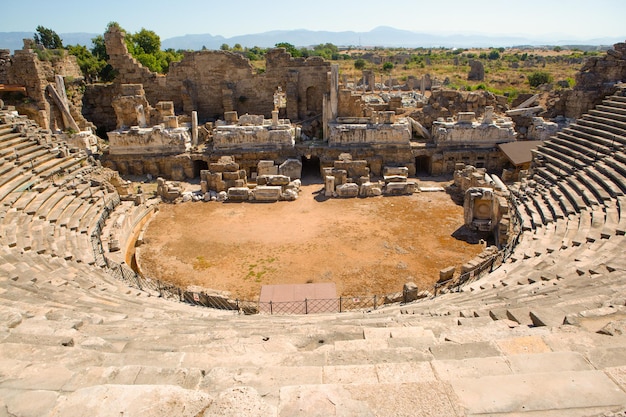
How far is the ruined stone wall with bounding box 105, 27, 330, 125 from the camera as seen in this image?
1097 inches

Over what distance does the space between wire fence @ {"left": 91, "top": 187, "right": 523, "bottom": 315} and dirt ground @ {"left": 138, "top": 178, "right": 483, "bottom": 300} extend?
28.2 inches

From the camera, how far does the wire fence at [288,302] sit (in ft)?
36.0

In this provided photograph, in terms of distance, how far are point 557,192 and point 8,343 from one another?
610 inches

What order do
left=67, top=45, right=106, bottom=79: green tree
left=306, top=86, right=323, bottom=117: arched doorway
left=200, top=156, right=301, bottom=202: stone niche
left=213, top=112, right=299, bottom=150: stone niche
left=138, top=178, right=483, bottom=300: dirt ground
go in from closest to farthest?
1. left=138, top=178, right=483, bottom=300: dirt ground
2. left=200, top=156, right=301, bottom=202: stone niche
3. left=213, top=112, right=299, bottom=150: stone niche
4. left=306, top=86, right=323, bottom=117: arched doorway
5. left=67, top=45, right=106, bottom=79: green tree

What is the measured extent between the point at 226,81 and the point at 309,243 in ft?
58.4

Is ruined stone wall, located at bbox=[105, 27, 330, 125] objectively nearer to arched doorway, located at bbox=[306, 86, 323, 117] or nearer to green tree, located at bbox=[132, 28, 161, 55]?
arched doorway, located at bbox=[306, 86, 323, 117]

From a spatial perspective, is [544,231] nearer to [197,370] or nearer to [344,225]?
[344,225]

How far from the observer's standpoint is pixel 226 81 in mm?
28672

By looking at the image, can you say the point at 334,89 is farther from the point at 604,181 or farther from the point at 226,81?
the point at 604,181

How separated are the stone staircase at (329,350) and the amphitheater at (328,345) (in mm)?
19

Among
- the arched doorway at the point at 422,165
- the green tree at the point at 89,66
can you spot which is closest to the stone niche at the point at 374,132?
the arched doorway at the point at 422,165

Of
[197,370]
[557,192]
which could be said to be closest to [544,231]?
[557,192]

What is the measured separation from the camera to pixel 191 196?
1986 cm

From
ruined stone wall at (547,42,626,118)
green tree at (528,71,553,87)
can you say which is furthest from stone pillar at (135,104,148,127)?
green tree at (528,71,553,87)
